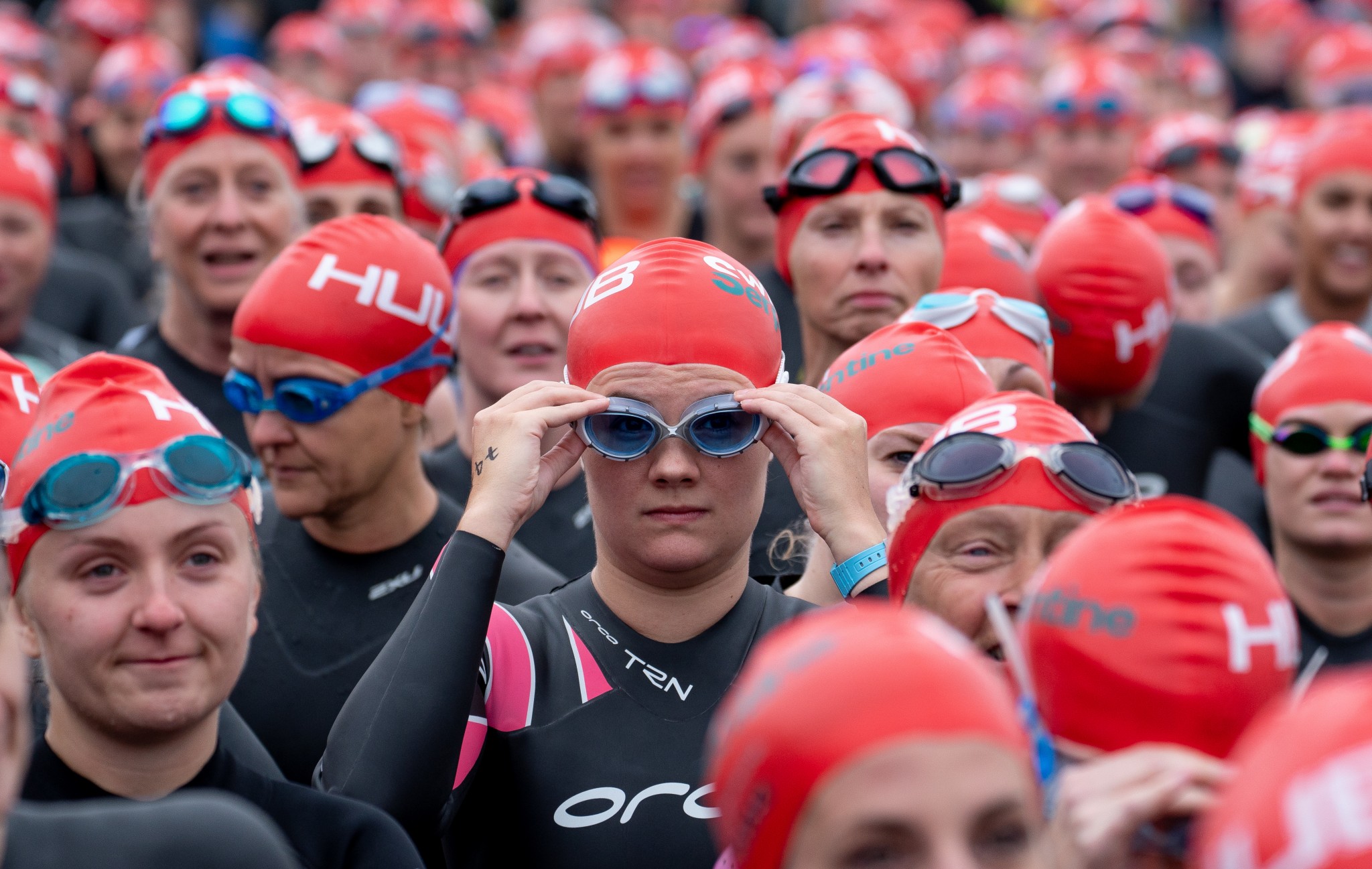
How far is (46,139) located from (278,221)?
4.97 metres

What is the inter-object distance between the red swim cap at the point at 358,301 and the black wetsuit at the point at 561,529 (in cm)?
56

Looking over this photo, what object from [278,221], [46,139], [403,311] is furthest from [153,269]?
[403,311]

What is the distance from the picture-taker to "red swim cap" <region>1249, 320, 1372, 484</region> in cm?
553

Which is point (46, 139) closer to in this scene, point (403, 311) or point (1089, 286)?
point (403, 311)

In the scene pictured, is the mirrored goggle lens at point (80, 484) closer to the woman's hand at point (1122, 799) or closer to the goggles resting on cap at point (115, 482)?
the goggles resting on cap at point (115, 482)

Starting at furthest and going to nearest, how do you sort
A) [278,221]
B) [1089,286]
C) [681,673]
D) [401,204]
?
[401,204] → [278,221] → [1089,286] → [681,673]

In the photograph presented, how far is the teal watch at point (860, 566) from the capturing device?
3.90 metres

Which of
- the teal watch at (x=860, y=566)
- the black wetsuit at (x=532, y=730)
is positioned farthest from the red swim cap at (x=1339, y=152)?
the black wetsuit at (x=532, y=730)

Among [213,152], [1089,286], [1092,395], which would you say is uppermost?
[213,152]

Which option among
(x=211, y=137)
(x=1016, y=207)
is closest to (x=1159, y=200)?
(x=1016, y=207)

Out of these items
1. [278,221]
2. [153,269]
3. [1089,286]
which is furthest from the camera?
[153,269]

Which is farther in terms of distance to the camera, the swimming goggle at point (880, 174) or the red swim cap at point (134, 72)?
the red swim cap at point (134, 72)

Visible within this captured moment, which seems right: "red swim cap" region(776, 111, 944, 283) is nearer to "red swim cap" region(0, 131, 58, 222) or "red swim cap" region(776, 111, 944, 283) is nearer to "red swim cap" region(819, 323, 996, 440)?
"red swim cap" region(819, 323, 996, 440)

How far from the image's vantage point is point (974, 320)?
539 cm
